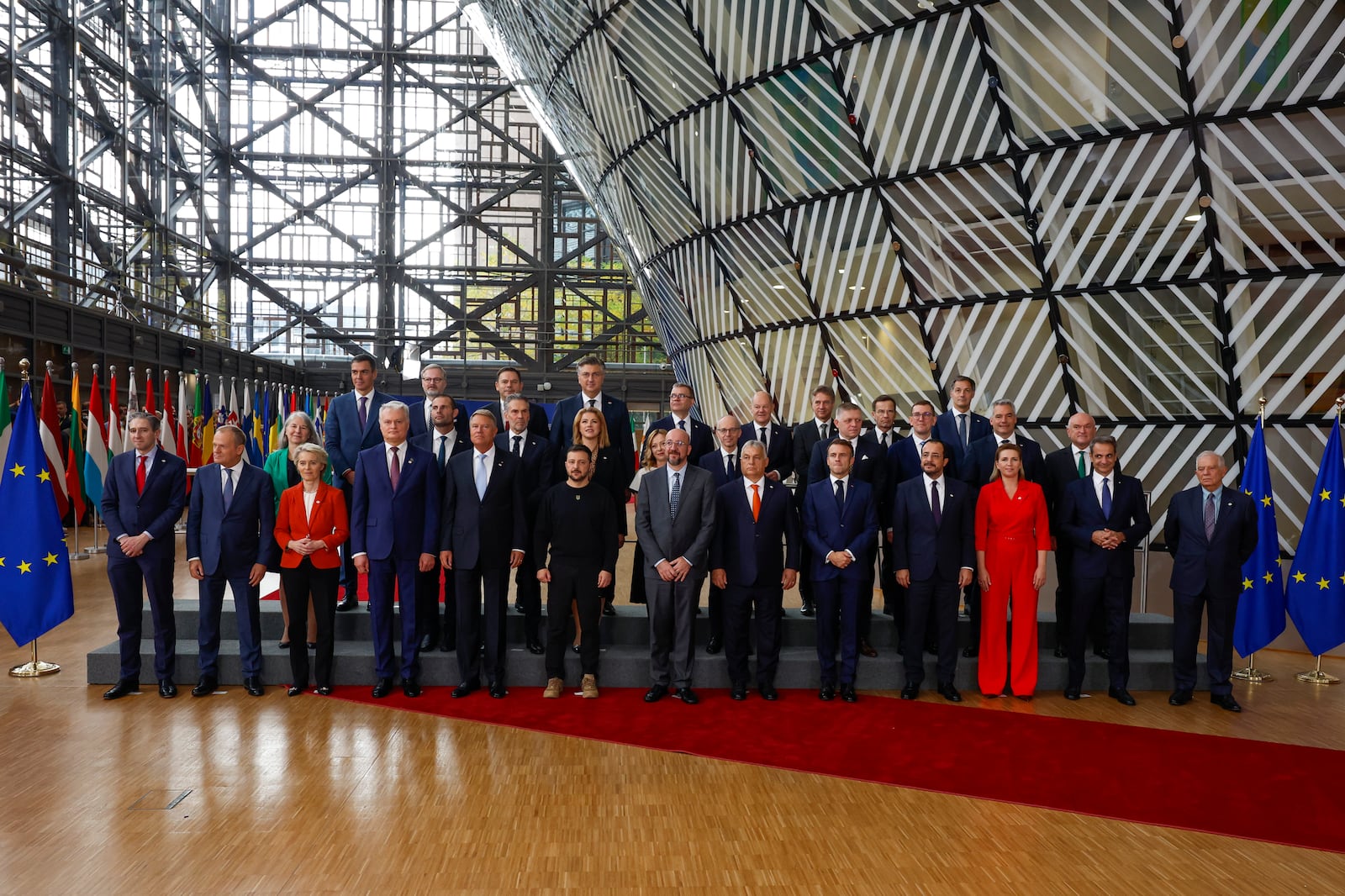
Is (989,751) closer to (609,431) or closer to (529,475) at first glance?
(609,431)

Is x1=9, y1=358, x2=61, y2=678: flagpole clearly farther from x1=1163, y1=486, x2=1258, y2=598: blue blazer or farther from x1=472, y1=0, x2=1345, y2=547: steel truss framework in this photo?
x1=472, y1=0, x2=1345, y2=547: steel truss framework

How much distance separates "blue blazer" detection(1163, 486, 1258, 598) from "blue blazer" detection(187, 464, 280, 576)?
620 cm

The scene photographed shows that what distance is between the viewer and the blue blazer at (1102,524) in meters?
6.27

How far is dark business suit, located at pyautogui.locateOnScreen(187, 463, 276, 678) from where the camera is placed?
5934 mm

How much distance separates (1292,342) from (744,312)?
7676 millimetres

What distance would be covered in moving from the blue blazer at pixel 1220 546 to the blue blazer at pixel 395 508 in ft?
16.9

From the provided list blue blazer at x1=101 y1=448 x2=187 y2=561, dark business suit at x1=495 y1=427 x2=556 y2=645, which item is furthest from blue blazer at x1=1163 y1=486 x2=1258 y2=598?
blue blazer at x1=101 y1=448 x2=187 y2=561

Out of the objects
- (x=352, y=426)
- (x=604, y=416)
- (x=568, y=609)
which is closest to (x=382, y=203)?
(x=352, y=426)

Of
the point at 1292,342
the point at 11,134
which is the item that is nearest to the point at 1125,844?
the point at 1292,342

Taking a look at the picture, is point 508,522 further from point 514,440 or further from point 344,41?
point 344,41

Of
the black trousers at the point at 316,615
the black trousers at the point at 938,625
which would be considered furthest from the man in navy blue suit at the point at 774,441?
the black trousers at the point at 316,615

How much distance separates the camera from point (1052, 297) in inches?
401

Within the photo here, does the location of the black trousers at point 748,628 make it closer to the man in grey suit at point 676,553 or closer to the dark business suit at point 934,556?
the man in grey suit at point 676,553

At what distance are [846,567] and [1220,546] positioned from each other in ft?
8.57
